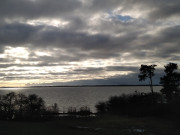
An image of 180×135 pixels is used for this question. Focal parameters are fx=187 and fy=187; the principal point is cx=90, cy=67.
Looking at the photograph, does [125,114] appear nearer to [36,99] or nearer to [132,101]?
[132,101]

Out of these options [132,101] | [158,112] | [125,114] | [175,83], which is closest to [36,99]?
[125,114]

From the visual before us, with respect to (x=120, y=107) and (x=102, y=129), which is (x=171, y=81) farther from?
(x=102, y=129)

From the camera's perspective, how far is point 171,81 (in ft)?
141

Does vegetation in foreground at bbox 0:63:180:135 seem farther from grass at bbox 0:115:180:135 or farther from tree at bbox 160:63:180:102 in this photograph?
grass at bbox 0:115:180:135

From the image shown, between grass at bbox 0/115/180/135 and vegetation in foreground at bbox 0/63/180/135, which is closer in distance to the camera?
grass at bbox 0/115/180/135

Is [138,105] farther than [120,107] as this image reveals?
No

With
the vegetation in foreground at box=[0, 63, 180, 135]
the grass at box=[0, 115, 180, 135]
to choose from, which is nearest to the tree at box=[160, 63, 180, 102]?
the vegetation in foreground at box=[0, 63, 180, 135]

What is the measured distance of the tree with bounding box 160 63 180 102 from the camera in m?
42.9

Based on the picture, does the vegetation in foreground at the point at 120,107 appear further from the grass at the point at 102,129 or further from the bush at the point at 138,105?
the grass at the point at 102,129

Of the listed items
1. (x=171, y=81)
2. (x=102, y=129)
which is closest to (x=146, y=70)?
(x=171, y=81)

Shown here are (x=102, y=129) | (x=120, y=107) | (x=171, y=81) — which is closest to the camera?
(x=102, y=129)

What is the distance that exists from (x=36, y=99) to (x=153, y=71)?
2944cm

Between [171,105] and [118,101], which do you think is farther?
[118,101]

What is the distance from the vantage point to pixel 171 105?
38.2 meters
